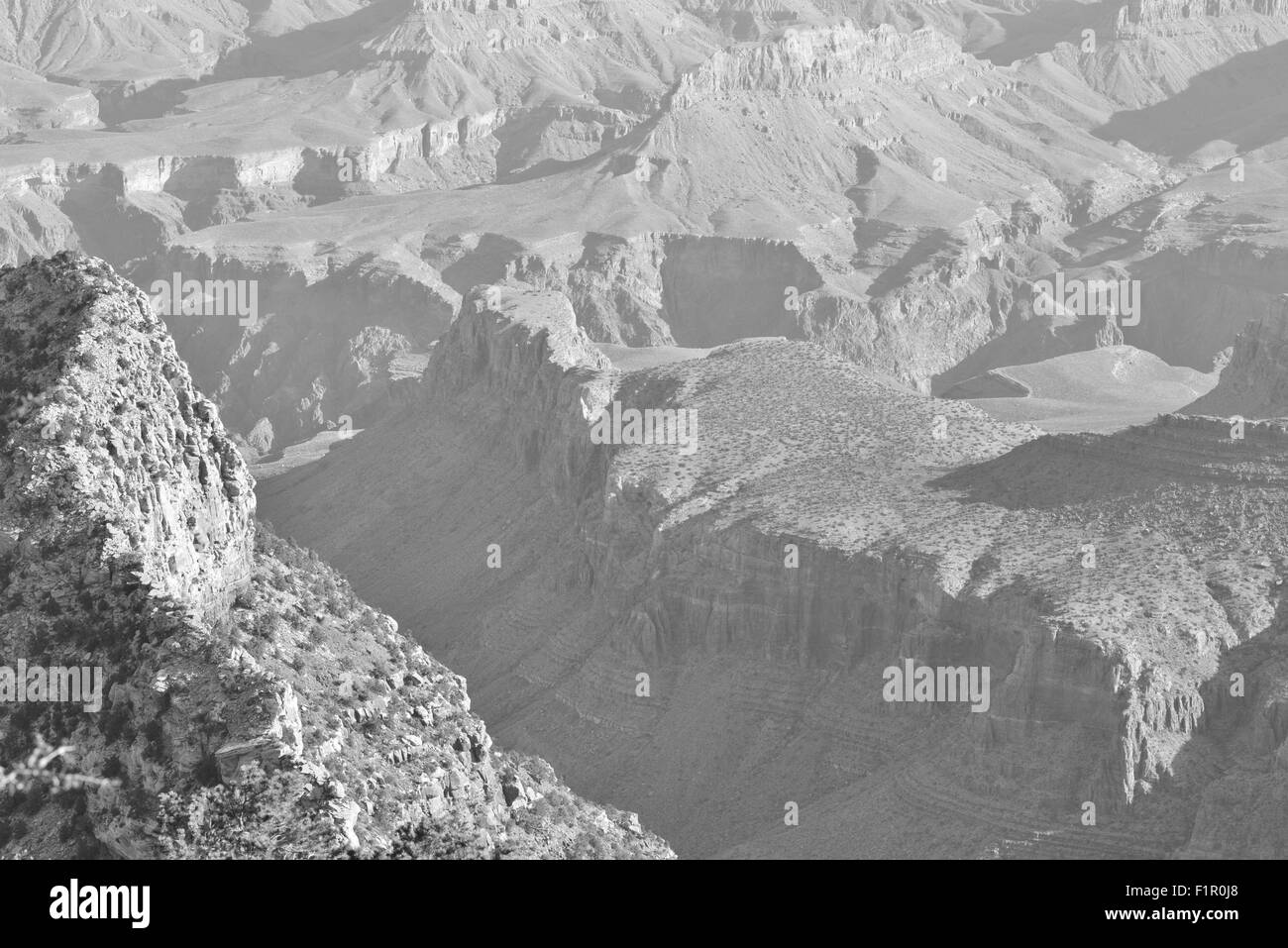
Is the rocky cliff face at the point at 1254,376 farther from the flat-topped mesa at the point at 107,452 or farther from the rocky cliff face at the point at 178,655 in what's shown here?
the flat-topped mesa at the point at 107,452

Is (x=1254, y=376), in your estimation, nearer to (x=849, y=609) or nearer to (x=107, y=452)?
(x=849, y=609)

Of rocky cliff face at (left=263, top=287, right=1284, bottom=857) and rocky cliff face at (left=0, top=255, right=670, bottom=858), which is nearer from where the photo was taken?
rocky cliff face at (left=0, top=255, right=670, bottom=858)

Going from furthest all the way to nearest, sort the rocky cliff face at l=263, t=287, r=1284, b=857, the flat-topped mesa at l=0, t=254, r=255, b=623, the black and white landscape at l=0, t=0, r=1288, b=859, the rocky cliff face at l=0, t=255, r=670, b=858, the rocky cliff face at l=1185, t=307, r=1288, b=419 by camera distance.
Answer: the rocky cliff face at l=1185, t=307, r=1288, b=419, the rocky cliff face at l=263, t=287, r=1284, b=857, the flat-topped mesa at l=0, t=254, r=255, b=623, the black and white landscape at l=0, t=0, r=1288, b=859, the rocky cliff face at l=0, t=255, r=670, b=858

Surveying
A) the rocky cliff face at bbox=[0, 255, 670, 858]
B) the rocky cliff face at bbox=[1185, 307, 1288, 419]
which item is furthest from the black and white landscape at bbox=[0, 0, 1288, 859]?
the rocky cliff face at bbox=[1185, 307, 1288, 419]

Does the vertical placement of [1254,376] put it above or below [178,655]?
above

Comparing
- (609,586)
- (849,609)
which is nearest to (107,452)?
(849,609)

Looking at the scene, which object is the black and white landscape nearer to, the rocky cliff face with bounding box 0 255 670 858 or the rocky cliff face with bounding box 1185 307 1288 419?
the rocky cliff face with bounding box 0 255 670 858

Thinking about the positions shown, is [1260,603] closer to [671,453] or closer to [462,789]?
[671,453]
